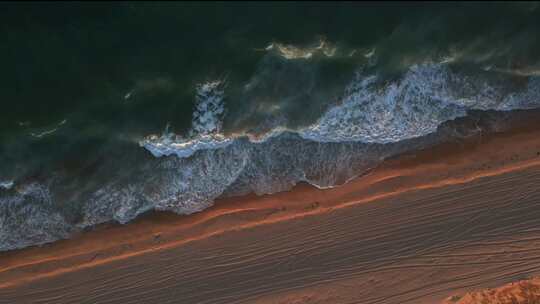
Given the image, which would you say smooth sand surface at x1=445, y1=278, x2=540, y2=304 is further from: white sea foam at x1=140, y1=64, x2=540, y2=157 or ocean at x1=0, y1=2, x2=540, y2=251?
white sea foam at x1=140, y1=64, x2=540, y2=157

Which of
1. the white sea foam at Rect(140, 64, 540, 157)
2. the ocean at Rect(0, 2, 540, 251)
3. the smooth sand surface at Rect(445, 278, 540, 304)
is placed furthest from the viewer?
the white sea foam at Rect(140, 64, 540, 157)

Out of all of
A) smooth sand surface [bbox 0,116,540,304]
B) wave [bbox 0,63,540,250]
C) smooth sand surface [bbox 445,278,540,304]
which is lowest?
smooth sand surface [bbox 445,278,540,304]

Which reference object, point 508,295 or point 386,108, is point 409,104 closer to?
point 386,108

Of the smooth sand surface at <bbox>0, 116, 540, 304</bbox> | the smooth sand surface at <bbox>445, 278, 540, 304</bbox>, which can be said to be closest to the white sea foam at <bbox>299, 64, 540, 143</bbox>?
the smooth sand surface at <bbox>0, 116, 540, 304</bbox>

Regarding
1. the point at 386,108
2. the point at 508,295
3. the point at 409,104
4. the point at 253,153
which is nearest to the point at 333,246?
the point at 253,153

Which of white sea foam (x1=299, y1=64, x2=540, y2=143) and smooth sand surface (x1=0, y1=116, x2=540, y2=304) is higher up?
white sea foam (x1=299, y1=64, x2=540, y2=143)

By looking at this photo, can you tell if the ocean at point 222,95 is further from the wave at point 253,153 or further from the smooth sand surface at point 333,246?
the smooth sand surface at point 333,246
